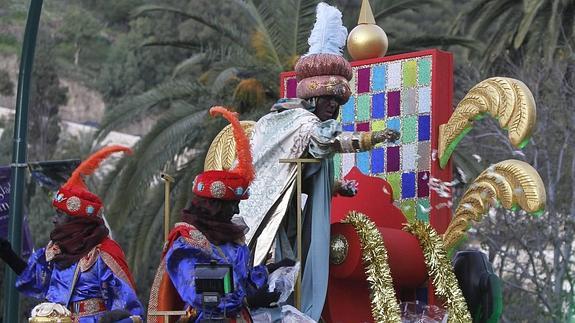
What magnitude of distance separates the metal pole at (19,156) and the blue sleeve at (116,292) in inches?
56.6

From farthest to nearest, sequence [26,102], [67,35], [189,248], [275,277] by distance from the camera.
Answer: [67,35] → [26,102] → [275,277] → [189,248]

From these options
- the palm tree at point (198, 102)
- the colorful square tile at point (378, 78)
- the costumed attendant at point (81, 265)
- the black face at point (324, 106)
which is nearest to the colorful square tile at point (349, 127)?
the colorful square tile at point (378, 78)

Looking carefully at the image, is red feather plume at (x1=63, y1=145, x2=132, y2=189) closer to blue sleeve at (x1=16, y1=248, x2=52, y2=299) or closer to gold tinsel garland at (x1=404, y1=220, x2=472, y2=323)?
blue sleeve at (x1=16, y1=248, x2=52, y2=299)

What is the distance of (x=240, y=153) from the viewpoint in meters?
7.93

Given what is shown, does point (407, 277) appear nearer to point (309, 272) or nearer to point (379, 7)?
point (309, 272)

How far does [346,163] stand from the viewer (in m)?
10.5

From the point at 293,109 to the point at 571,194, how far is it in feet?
50.0

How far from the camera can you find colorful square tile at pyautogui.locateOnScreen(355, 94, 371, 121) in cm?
1031

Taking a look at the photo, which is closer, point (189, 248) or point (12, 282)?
point (189, 248)

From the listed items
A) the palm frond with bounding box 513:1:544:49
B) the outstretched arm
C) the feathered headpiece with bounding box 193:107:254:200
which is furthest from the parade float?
the palm frond with bounding box 513:1:544:49

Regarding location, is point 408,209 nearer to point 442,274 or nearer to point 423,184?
point 423,184

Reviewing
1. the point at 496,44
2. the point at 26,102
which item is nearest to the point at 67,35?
the point at 496,44

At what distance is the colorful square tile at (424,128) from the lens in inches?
388

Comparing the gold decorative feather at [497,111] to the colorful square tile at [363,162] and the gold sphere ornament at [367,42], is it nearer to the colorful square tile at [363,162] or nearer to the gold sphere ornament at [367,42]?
the colorful square tile at [363,162]
